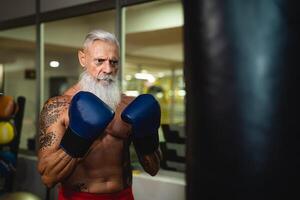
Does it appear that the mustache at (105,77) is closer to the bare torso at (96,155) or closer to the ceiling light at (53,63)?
the bare torso at (96,155)

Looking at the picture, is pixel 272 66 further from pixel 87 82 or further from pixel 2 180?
pixel 2 180

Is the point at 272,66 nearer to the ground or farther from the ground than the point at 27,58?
nearer to the ground

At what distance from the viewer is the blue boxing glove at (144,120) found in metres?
1.54

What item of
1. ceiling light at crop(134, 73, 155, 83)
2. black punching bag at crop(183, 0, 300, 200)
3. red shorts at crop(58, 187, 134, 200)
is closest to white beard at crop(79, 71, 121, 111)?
red shorts at crop(58, 187, 134, 200)

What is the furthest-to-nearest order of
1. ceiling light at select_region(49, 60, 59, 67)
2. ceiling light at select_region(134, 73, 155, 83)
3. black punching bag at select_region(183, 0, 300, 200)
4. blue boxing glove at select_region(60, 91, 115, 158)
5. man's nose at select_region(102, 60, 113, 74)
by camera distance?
ceiling light at select_region(134, 73, 155, 83) → ceiling light at select_region(49, 60, 59, 67) → man's nose at select_region(102, 60, 113, 74) → blue boxing glove at select_region(60, 91, 115, 158) → black punching bag at select_region(183, 0, 300, 200)

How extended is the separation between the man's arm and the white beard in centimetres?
15

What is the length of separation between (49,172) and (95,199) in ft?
0.84

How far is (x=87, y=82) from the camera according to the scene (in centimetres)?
169

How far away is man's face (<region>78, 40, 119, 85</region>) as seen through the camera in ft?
5.40

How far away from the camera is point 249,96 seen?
61cm

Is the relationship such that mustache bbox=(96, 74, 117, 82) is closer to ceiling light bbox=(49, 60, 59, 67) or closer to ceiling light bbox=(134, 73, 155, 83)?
ceiling light bbox=(49, 60, 59, 67)

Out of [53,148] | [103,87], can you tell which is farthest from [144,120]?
[53,148]

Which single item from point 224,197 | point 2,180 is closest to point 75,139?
point 224,197

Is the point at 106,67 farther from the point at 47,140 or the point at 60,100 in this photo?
the point at 47,140
